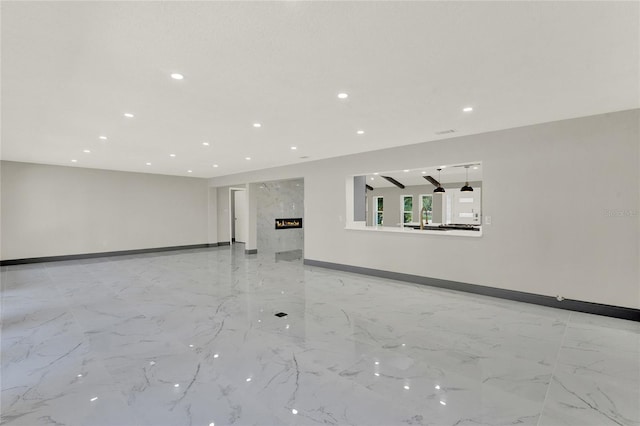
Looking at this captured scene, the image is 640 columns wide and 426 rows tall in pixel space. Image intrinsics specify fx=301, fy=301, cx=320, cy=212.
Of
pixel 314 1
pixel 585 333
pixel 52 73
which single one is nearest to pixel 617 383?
pixel 585 333

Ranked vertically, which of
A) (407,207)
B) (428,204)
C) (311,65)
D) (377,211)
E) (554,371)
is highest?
(311,65)

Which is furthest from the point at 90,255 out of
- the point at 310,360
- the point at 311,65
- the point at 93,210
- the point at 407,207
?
the point at 407,207

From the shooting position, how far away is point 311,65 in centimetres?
266

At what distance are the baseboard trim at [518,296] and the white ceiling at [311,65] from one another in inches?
102

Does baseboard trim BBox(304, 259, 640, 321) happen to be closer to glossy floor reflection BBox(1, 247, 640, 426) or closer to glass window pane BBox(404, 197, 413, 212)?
glossy floor reflection BBox(1, 247, 640, 426)

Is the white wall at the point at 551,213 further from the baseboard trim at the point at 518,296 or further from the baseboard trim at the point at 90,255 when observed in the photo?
the baseboard trim at the point at 90,255

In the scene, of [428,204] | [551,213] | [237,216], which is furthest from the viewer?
[428,204]

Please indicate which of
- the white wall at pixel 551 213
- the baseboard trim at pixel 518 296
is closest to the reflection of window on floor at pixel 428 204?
the baseboard trim at pixel 518 296

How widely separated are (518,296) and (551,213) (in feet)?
4.44

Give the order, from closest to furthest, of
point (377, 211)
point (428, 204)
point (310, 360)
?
point (310, 360), point (428, 204), point (377, 211)

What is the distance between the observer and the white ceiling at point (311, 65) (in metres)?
1.98

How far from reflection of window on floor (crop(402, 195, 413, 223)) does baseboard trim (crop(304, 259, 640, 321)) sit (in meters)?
8.04

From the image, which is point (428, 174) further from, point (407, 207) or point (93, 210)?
point (93, 210)

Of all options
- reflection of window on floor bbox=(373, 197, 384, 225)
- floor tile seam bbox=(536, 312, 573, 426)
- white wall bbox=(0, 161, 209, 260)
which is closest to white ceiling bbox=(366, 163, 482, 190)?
reflection of window on floor bbox=(373, 197, 384, 225)
